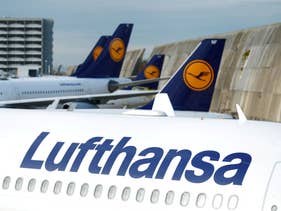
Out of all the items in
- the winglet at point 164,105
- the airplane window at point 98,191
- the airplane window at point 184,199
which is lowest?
the airplane window at point 98,191

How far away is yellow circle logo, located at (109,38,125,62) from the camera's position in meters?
62.5

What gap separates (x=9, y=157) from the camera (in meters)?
13.3

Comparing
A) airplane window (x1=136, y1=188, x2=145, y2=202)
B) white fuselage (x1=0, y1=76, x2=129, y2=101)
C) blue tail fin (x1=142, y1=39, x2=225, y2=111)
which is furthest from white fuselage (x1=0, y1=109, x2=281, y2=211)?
white fuselage (x1=0, y1=76, x2=129, y2=101)

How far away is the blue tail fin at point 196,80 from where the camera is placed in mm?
30188

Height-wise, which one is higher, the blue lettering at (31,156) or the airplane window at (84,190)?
the blue lettering at (31,156)

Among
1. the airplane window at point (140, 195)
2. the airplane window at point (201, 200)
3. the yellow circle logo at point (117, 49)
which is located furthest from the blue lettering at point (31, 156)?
the yellow circle logo at point (117, 49)

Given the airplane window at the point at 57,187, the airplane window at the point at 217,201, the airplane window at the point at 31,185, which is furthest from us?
the airplane window at the point at 31,185

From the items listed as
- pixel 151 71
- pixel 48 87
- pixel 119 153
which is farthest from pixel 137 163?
pixel 151 71

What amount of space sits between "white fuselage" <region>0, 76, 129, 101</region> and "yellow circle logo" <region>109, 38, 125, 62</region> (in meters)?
2.42

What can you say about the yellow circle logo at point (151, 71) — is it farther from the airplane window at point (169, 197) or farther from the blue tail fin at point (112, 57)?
the airplane window at point (169, 197)

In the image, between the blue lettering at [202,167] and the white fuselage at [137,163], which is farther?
the blue lettering at [202,167]

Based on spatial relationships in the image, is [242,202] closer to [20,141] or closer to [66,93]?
[20,141]

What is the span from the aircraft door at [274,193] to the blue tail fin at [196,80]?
19292 millimetres

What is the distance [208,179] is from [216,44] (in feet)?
72.4
